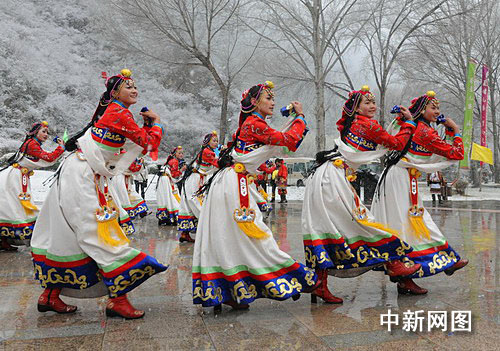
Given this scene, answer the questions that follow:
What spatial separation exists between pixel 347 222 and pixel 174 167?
7.44 meters

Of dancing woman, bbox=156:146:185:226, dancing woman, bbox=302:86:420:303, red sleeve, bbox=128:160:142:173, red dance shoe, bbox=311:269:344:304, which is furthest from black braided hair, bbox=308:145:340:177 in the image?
dancing woman, bbox=156:146:185:226

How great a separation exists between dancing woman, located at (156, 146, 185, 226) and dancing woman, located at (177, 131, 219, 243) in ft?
5.32

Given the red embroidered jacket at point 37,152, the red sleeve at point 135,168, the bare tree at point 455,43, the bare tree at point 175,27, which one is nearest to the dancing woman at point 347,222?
the red embroidered jacket at point 37,152

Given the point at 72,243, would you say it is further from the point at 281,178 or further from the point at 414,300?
the point at 281,178

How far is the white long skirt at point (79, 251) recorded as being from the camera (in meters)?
3.46

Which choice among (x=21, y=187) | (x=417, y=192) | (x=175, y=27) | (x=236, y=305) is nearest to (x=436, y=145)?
(x=417, y=192)

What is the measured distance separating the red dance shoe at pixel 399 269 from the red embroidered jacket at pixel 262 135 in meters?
1.36

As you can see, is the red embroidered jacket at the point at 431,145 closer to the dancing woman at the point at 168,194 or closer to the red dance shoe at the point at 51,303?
the red dance shoe at the point at 51,303

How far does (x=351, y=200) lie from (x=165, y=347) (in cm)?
201

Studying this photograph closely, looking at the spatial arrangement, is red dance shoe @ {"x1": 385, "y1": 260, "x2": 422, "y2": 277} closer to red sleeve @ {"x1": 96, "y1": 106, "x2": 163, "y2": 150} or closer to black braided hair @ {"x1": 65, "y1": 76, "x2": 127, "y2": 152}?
red sleeve @ {"x1": 96, "y1": 106, "x2": 163, "y2": 150}

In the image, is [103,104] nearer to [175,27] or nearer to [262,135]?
[262,135]

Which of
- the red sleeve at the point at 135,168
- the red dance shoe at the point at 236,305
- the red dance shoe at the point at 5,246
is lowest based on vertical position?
the red dance shoe at the point at 236,305

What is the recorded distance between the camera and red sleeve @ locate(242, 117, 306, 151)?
12.1 feet

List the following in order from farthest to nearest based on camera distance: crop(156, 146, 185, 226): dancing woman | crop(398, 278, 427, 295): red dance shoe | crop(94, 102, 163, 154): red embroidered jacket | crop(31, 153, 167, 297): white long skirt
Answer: crop(156, 146, 185, 226): dancing woman < crop(398, 278, 427, 295): red dance shoe < crop(94, 102, 163, 154): red embroidered jacket < crop(31, 153, 167, 297): white long skirt
